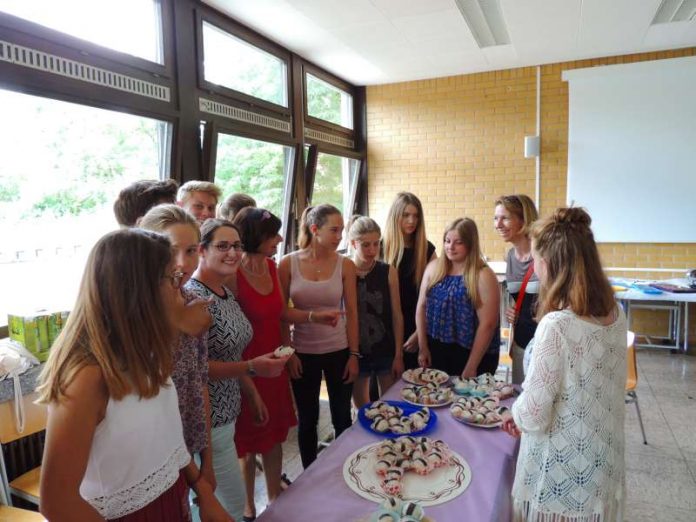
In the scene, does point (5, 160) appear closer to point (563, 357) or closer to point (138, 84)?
point (138, 84)

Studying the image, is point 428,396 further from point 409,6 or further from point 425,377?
point 409,6

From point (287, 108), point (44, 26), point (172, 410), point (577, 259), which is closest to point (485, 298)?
point (577, 259)

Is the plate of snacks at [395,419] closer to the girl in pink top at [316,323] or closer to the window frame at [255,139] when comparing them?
the girl in pink top at [316,323]

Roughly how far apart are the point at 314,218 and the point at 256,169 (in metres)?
2.31

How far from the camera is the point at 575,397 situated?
49.6 inches

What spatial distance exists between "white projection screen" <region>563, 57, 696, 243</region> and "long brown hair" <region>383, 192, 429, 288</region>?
3.41 metres

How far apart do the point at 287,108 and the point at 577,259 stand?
3.87 metres

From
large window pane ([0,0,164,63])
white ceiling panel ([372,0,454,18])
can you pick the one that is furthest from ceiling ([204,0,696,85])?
large window pane ([0,0,164,63])

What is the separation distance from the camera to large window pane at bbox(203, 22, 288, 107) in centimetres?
365

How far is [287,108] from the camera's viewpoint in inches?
182

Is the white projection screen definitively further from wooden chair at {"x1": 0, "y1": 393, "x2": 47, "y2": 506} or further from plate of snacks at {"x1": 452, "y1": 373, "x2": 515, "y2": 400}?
wooden chair at {"x1": 0, "y1": 393, "x2": 47, "y2": 506}

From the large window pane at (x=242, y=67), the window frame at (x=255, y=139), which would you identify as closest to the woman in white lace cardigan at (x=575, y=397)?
the window frame at (x=255, y=139)

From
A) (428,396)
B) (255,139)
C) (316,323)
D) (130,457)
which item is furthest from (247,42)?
(130,457)

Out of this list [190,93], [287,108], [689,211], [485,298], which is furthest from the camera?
[689,211]
